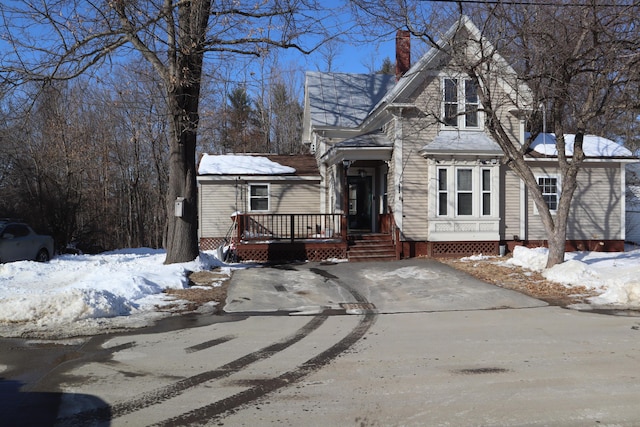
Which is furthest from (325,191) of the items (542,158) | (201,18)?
(201,18)

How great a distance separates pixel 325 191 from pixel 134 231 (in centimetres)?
2363

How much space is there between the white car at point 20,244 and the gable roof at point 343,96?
452 inches

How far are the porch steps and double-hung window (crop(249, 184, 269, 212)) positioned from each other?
4970mm

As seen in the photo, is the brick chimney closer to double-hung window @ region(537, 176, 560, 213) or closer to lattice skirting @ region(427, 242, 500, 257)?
double-hung window @ region(537, 176, 560, 213)

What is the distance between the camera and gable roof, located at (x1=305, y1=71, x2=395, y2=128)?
21.9 m

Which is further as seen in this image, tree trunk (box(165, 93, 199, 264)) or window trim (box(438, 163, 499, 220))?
window trim (box(438, 163, 499, 220))

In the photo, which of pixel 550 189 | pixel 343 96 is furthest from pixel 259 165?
pixel 550 189

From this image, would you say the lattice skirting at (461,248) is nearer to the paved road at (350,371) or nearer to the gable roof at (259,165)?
the gable roof at (259,165)

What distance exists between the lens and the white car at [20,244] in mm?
14609

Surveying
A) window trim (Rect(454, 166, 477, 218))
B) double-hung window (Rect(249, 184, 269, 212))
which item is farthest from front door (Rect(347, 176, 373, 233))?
window trim (Rect(454, 166, 477, 218))

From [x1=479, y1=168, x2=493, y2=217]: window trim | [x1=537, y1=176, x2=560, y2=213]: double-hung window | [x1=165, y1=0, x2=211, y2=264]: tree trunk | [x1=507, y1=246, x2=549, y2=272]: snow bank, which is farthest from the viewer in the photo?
[x1=537, y1=176, x2=560, y2=213]: double-hung window

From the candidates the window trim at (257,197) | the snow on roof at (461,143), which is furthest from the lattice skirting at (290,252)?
the snow on roof at (461,143)

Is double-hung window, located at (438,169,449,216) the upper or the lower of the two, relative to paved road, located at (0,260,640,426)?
upper

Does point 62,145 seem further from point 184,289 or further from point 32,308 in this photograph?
point 32,308
